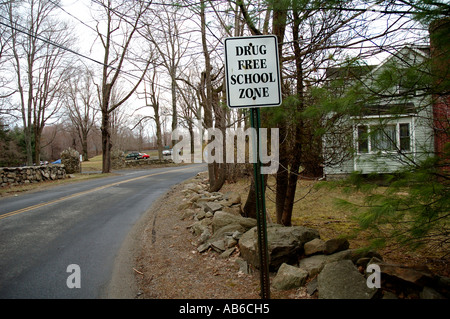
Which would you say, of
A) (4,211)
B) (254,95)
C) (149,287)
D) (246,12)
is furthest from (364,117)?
(4,211)

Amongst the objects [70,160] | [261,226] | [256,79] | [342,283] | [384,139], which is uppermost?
[256,79]

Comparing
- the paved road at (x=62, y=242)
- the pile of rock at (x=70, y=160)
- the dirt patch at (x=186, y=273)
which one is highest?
the pile of rock at (x=70, y=160)

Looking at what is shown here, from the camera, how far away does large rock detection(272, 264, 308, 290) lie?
409cm

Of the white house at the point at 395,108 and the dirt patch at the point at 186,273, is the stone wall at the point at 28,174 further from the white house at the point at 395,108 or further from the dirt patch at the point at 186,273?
the white house at the point at 395,108

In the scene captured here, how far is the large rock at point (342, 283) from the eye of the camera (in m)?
3.36

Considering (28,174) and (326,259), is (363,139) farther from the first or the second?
(28,174)

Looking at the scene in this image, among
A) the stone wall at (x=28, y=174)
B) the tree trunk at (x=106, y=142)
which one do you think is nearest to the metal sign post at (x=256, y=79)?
the stone wall at (x=28, y=174)

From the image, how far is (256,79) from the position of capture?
3.65m

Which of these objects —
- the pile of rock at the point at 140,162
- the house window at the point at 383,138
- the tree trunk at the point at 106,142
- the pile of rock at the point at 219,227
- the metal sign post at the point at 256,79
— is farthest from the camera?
the pile of rock at the point at 140,162

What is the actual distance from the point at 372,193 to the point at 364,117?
98 centimetres

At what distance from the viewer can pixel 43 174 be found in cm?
1991

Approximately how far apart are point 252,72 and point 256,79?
9 cm
